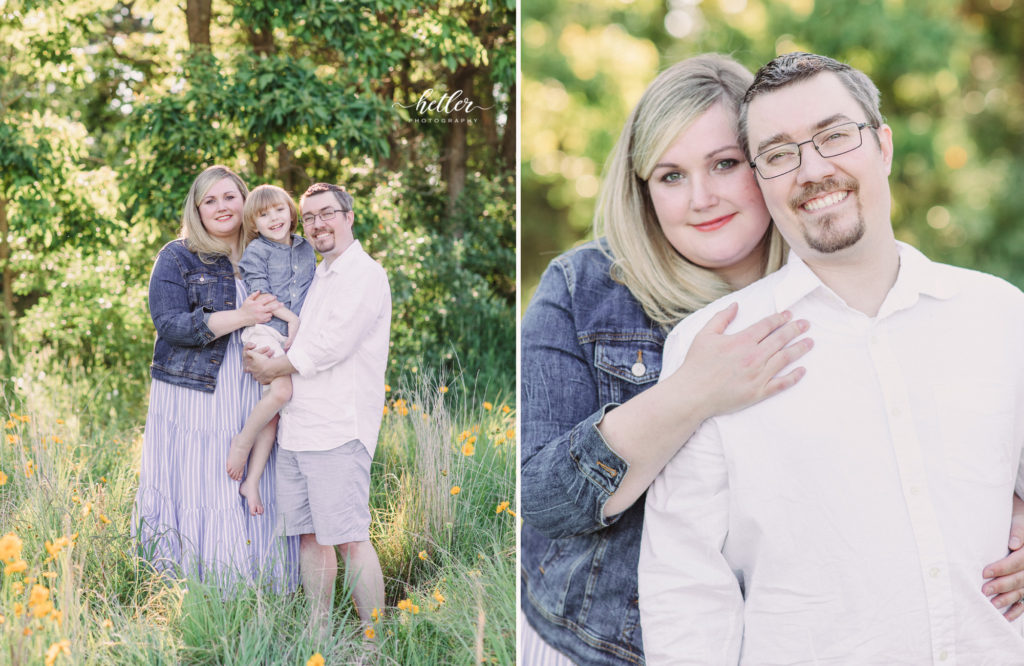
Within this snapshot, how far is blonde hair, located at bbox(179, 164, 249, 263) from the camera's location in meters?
1.98

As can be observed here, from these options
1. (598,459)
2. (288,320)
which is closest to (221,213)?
(288,320)

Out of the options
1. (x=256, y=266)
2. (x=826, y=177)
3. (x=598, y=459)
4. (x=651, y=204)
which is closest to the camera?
(x=826, y=177)

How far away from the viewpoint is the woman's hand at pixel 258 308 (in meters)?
1.96

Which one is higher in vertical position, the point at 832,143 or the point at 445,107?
the point at 445,107

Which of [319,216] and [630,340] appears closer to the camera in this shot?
[630,340]

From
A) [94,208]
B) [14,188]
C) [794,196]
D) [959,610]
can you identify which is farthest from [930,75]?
[14,188]

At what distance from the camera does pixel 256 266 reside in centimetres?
195

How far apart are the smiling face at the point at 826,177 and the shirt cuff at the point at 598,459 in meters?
0.53

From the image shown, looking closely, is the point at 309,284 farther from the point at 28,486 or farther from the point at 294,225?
the point at 28,486

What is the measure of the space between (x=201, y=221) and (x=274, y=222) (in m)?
0.20

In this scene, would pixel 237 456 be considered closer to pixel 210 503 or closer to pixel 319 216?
pixel 210 503

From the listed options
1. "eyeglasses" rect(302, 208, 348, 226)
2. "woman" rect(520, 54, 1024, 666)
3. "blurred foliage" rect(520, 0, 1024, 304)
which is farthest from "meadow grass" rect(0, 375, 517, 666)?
"blurred foliage" rect(520, 0, 1024, 304)

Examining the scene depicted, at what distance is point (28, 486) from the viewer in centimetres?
203

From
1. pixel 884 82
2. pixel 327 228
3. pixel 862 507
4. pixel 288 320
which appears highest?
pixel 884 82
